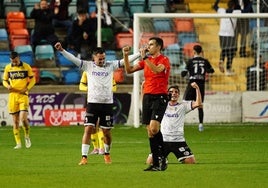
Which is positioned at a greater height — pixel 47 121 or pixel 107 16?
pixel 107 16

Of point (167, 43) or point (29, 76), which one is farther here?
point (167, 43)

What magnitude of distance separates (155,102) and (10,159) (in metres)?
3.78

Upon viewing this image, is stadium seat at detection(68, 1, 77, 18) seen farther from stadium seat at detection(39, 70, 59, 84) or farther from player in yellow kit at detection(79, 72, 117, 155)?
player in yellow kit at detection(79, 72, 117, 155)

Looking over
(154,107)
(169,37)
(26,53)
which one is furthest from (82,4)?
(154,107)

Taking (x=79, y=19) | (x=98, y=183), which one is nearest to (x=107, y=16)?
(x=79, y=19)

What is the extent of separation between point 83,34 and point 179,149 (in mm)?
15109

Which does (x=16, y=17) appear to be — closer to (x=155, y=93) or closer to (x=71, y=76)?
(x=71, y=76)

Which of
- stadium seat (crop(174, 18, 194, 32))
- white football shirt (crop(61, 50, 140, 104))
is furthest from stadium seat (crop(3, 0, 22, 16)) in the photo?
white football shirt (crop(61, 50, 140, 104))

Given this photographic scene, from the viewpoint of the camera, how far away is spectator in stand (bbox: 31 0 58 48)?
34719mm

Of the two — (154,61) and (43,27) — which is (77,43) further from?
(154,61)

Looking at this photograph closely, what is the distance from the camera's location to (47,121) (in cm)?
3156

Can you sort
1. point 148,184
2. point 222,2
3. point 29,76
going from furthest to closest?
point 222,2 < point 29,76 < point 148,184

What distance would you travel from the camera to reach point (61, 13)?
36.1 m

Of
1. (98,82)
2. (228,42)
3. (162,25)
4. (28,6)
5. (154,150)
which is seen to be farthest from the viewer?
(28,6)
